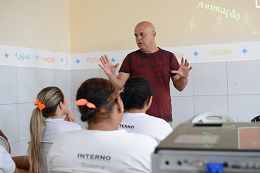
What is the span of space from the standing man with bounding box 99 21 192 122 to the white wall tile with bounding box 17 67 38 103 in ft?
3.05

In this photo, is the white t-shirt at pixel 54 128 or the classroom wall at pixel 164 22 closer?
the white t-shirt at pixel 54 128

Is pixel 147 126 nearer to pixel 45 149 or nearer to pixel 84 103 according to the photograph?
pixel 84 103

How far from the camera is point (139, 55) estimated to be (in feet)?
8.65

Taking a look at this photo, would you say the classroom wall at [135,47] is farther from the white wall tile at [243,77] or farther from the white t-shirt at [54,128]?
the white t-shirt at [54,128]

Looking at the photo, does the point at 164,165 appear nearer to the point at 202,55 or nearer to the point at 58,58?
the point at 202,55

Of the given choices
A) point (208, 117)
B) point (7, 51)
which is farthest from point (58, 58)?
point (208, 117)

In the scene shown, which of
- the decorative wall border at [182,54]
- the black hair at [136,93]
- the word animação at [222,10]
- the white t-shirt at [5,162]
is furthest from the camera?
the word animação at [222,10]

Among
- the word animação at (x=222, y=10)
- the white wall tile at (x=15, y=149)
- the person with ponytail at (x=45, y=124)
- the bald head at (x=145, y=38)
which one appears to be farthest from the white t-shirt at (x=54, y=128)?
the word animação at (x=222, y=10)

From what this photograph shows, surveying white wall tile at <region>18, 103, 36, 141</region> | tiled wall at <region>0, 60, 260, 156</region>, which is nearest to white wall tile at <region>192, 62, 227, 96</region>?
tiled wall at <region>0, 60, 260, 156</region>

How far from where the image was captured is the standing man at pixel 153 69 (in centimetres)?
248

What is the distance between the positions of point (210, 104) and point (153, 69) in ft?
2.79

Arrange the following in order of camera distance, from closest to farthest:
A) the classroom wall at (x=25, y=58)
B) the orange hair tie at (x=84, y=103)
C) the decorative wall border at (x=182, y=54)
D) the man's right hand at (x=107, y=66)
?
the orange hair tie at (x=84, y=103) < the man's right hand at (x=107, y=66) < the classroom wall at (x=25, y=58) < the decorative wall border at (x=182, y=54)

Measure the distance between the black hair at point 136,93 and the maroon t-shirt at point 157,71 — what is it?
2.45 feet

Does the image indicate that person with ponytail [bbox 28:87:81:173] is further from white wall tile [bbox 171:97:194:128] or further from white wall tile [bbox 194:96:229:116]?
white wall tile [bbox 194:96:229:116]
